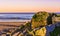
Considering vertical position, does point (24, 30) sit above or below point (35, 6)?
below

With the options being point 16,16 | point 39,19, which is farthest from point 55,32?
point 16,16

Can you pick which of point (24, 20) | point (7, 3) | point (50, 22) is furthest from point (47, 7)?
point (7, 3)

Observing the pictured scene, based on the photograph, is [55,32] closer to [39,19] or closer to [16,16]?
[39,19]

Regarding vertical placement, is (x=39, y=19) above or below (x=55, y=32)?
above

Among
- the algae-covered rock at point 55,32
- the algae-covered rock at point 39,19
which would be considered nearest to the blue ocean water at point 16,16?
the algae-covered rock at point 39,19

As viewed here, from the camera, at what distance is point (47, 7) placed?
1755mm

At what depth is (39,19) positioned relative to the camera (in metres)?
1.70

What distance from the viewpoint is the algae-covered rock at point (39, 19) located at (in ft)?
5.55

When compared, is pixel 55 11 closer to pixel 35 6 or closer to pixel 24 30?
pixel 35 6

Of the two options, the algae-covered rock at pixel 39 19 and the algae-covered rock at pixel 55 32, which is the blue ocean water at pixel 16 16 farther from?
the algae-covered rock at pixel 55 32

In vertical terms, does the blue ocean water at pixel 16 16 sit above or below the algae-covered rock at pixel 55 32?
above

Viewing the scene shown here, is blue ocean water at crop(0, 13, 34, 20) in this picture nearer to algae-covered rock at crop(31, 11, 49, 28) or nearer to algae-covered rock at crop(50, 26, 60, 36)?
algae-covered rock at crop(31, 11, 49, 28)

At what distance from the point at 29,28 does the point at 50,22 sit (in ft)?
0.81

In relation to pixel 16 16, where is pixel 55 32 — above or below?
below
